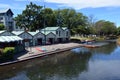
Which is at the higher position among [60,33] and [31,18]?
[31,18]

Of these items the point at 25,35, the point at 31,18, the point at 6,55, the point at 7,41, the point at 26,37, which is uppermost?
the point at 31,18

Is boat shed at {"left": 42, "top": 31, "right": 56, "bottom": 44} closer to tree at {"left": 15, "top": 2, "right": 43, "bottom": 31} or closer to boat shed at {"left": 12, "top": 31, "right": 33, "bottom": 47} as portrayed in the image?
boat shed at {"left": 12, "top": 31, "right": 33, "bottom": 47}

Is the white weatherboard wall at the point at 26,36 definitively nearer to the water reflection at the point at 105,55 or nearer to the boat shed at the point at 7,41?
the boat shed at the point at 7,41

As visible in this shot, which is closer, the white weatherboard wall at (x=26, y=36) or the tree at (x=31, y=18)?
the white weatherboard wall at (x=26, y=36)

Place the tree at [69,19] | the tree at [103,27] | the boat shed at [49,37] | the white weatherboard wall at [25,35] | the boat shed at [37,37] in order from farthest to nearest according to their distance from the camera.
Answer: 1. the tree at [103,27]
2. the tree at [69,19]
3. the boat shed at [49,37]
4. the boat shed at [37,37]
5. the white weatherboard wall at [25,35]

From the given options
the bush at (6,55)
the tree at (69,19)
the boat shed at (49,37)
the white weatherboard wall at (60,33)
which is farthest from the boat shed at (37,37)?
the tree at (69,19)

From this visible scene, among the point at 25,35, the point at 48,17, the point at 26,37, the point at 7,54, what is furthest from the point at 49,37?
the point at 7,54

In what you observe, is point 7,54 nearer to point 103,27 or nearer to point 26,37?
point 26,37

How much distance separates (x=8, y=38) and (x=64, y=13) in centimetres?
5224

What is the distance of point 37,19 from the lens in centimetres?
8012

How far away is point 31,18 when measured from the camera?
80.2m

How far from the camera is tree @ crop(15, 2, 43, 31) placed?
259ft

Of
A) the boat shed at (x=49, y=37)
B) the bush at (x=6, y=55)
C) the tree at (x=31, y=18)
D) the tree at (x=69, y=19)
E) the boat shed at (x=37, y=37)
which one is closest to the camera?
the bush at (x=6, y=55)

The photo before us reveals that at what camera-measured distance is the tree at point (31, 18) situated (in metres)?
78.9
